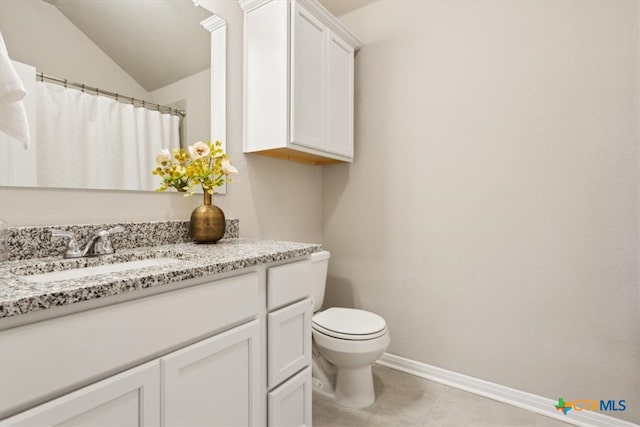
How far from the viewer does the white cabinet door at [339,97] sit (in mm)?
Answer: 1921

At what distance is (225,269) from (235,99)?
1110 millimetres

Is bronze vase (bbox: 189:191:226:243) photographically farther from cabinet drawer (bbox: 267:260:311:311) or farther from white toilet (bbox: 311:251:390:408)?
white toilet (bbox: 311:251:390:408)

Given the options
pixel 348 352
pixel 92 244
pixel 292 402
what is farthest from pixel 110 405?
pixel 348 352

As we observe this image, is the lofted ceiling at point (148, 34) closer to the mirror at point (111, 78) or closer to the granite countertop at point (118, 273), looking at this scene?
the mirror at point (111, 78)

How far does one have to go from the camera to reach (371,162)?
217 cm

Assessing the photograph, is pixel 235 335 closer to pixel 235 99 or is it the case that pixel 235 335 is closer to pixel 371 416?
pixel 371 416

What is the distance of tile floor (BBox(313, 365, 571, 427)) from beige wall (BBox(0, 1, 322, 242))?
102cm

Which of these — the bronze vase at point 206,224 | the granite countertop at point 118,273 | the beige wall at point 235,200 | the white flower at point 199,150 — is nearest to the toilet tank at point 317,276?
the beige wall at point 235,200

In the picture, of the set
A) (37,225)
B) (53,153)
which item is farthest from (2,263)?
(53,153)

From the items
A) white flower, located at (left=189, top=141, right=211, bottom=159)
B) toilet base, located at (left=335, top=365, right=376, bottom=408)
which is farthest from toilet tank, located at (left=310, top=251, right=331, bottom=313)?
white flower, located at (left=189, top=141, right=211, bottom=159)

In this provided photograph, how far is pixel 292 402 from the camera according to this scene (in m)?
1.25

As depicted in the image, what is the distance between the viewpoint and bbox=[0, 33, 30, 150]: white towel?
0.73 meters

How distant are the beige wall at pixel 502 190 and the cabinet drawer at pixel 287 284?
945 millimetres

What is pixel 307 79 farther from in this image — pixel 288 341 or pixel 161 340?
pixel 161 340
